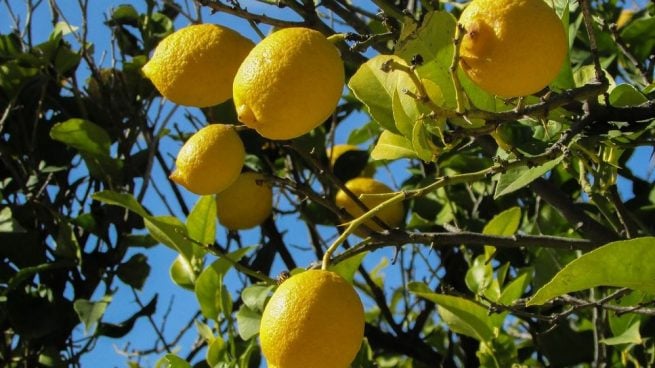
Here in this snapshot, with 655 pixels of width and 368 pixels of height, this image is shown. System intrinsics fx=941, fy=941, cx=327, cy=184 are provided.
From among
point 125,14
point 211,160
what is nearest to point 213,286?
point 211,160

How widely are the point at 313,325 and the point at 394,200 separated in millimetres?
177

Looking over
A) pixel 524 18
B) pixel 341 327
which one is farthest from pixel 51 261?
pixel 524 18

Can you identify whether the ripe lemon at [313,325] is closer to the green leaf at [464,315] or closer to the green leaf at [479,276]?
the green leaf at [464,315]

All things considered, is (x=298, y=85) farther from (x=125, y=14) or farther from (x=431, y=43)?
(x=125, y=14)

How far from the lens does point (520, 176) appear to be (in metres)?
0.99

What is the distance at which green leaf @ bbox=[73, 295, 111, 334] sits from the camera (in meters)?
1.53

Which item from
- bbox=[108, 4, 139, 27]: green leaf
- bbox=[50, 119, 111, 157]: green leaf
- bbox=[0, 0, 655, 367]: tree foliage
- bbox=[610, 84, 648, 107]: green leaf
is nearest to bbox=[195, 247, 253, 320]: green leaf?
bbox=[0, 0, 655, 367]: tree foliage

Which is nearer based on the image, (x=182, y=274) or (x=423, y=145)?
(x=423, y=145)

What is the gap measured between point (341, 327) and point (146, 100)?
1.28 metres

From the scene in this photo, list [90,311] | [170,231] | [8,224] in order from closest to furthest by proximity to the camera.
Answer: [170,231] → [90,311] → [8,224]

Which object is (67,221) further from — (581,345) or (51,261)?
(581,345)

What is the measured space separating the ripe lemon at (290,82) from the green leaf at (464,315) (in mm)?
449

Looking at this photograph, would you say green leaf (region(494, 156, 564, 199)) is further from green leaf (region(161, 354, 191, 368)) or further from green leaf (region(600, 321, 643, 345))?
green leaf (region(161, 354, 191, 368))

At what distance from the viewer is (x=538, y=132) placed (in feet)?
3.86
